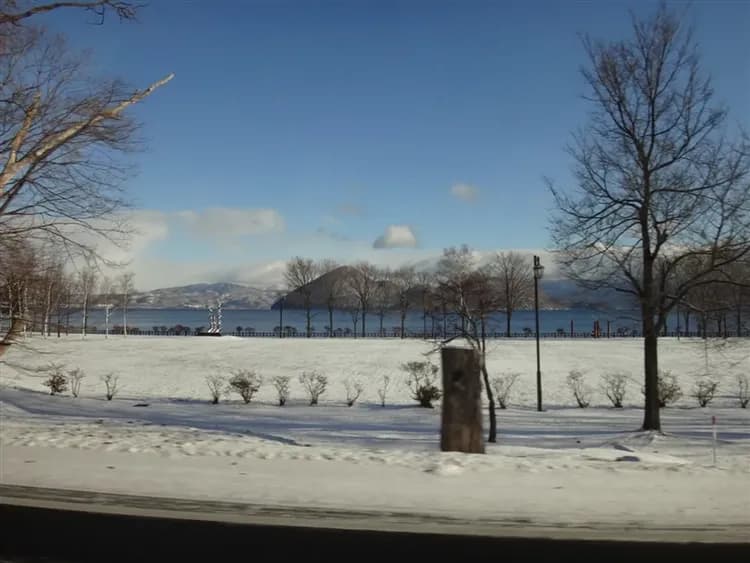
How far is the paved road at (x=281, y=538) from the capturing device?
5559 millimetres

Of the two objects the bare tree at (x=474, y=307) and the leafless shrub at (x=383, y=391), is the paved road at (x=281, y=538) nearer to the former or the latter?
the bare tree at (x=474, y=307)

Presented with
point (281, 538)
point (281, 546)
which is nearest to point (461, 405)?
point (281, 538)

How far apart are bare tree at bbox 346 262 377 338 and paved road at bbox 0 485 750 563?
84154mm

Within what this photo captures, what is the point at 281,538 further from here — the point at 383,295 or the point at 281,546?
the point at 383,295

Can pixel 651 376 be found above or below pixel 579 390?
above

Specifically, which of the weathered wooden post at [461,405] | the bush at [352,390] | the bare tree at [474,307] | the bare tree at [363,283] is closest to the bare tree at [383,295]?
the bare tree at [363,283]

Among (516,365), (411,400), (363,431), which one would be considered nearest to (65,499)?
(363,431)

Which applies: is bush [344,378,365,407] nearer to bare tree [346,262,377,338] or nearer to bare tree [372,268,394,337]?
bare tree [346,262,377,338]

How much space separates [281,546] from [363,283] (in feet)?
317

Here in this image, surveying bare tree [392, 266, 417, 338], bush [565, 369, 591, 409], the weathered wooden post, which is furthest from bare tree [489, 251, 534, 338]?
the weathered wooden post

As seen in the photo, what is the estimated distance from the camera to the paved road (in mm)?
5559

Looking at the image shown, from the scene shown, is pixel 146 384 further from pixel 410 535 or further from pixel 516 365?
pixel 410 535

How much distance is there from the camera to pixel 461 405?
10.3 metres

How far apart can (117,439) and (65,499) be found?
3.96 metres
